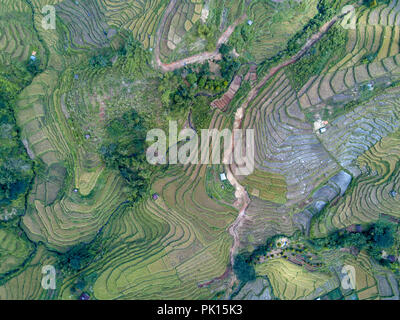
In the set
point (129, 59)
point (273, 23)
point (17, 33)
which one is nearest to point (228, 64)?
point (273, 23)

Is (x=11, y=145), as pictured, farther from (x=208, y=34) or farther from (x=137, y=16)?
(x=208, y=34)

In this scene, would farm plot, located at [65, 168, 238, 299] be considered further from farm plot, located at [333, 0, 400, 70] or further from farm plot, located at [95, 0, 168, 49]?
farm plot, located at [333, 0, 400, 70]

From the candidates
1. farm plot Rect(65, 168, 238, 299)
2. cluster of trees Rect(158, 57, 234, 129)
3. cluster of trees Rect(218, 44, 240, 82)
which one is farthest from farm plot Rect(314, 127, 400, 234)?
cluster of trees Rect(158, 57, 234, 129)

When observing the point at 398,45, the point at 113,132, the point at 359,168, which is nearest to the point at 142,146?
the point at 113,132

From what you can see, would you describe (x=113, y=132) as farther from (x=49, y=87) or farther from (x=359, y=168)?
(x=359, y=168)

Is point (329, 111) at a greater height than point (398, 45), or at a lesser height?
lesser
